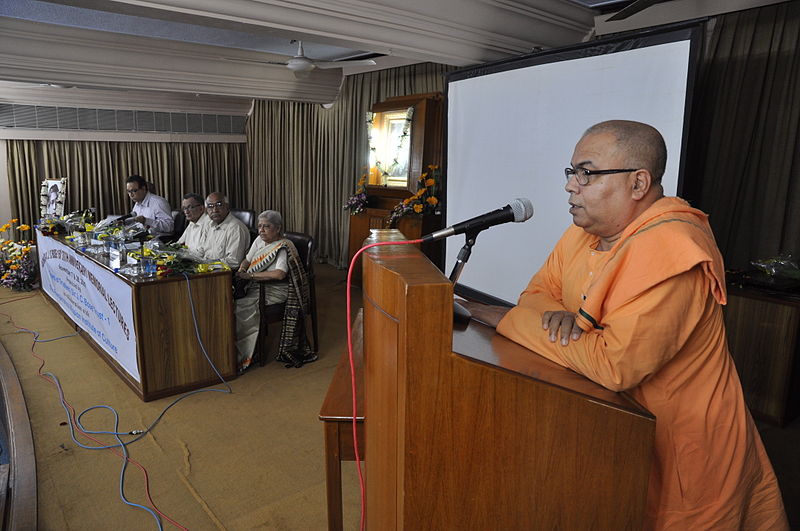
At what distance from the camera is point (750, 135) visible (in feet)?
10.1

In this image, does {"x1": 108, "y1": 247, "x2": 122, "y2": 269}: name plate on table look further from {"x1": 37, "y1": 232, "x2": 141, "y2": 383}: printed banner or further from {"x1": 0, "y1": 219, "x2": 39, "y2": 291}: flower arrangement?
{"x1": 0, "y1": 219, "x2": 39, "y2": 291}: flower arrangement

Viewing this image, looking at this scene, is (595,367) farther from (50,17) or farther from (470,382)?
(50,17)

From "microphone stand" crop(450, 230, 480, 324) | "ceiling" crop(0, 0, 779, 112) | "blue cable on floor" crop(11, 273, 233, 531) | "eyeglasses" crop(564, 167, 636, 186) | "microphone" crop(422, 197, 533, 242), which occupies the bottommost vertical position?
"blue cable on floor" crop(11, 273, 233, 531)

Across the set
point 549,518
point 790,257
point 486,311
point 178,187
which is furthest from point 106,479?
point 178,187

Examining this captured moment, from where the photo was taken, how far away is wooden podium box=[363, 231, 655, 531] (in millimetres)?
718

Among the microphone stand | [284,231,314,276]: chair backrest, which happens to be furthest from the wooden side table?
[284,231,314,276]: chair backrest

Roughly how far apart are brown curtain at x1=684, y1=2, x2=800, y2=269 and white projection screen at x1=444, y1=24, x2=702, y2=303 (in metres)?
0.68

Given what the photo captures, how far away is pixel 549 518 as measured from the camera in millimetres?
785

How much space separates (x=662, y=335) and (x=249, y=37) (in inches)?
214

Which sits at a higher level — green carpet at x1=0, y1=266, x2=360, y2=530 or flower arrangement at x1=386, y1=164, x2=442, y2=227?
flower arrangement at x1=386, y1=164, x2=442, y2=227

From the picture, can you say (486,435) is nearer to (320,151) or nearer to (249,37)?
(249,37)

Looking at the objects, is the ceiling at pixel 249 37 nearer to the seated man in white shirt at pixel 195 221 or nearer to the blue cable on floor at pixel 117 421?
the seated man in white shirt at pixel 195 221

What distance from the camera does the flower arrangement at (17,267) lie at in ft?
19.3

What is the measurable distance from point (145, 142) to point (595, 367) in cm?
857
